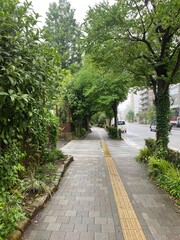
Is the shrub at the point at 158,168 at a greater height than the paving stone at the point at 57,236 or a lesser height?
greater

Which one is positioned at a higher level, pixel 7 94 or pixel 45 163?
pixel 7 94

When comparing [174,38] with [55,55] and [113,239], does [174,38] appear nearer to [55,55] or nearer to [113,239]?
[55,55]

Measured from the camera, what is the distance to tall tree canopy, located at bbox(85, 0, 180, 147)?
20.3 ft

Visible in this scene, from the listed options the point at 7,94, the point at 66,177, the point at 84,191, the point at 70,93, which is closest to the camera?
the point at 7,94

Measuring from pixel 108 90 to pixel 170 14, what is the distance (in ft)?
36.7

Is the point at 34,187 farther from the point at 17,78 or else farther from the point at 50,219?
the point at 17,78

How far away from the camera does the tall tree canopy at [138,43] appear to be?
6.18 metres

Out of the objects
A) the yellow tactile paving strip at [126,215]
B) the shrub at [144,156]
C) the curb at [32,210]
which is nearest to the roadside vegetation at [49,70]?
the curb at [32,210]

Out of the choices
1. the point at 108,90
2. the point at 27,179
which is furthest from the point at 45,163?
the point at 108,90

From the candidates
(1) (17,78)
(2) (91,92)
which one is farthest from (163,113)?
(2) (91,92)

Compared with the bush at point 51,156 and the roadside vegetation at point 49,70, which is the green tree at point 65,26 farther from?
the bush at point 51,156

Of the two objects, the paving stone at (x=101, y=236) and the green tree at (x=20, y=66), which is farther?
the paving stone at (x=101, y=236)

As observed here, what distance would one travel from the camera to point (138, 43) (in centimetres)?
706

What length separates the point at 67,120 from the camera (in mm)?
19844
